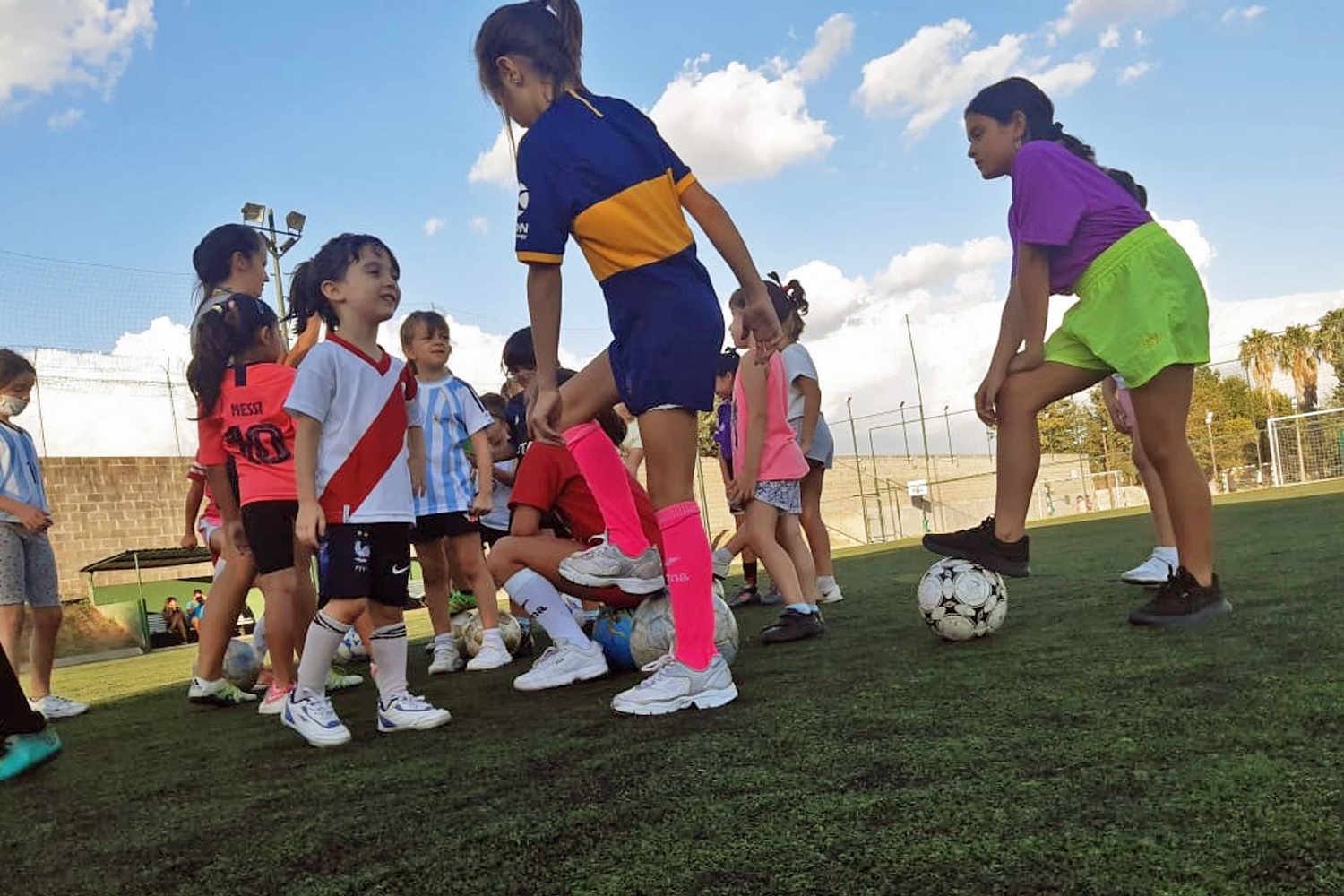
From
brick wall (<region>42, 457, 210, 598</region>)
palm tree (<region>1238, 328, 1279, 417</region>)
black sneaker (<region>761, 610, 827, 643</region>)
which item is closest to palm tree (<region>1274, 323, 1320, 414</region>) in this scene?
palm tree (<region>1238, 328, 1279, 417</region>)

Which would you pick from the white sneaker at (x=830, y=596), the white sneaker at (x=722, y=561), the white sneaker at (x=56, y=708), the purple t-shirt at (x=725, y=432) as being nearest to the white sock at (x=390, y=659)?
the white sneaker at (x=56, y=708)

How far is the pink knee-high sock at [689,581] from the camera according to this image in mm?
2707

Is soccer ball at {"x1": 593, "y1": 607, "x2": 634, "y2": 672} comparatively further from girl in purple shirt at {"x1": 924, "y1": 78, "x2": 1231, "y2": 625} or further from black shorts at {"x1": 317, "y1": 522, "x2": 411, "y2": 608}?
girl in purple shirt at {"x1": 924, "y1": 78, "x2": 1231, "y2": 625}

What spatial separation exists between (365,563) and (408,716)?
1.60 feet

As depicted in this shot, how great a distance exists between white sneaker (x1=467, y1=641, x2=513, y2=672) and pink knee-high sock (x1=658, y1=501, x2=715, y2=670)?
72.3 inches

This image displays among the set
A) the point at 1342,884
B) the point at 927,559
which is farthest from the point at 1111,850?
the point at 927,559

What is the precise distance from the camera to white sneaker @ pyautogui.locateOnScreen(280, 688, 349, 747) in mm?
2777

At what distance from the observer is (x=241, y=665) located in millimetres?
4457

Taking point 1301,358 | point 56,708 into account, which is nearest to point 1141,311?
point 56,708

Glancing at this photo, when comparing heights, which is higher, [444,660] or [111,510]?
[111,510]

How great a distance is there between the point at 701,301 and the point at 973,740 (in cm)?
144

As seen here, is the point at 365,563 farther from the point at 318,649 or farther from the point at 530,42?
the point at 530,42

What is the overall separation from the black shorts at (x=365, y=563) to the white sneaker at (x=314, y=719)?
0.95 feet

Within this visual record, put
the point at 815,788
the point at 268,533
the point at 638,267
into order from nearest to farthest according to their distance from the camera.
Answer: the point at 815,788 → the point at 638,267 → the point at 268,533
